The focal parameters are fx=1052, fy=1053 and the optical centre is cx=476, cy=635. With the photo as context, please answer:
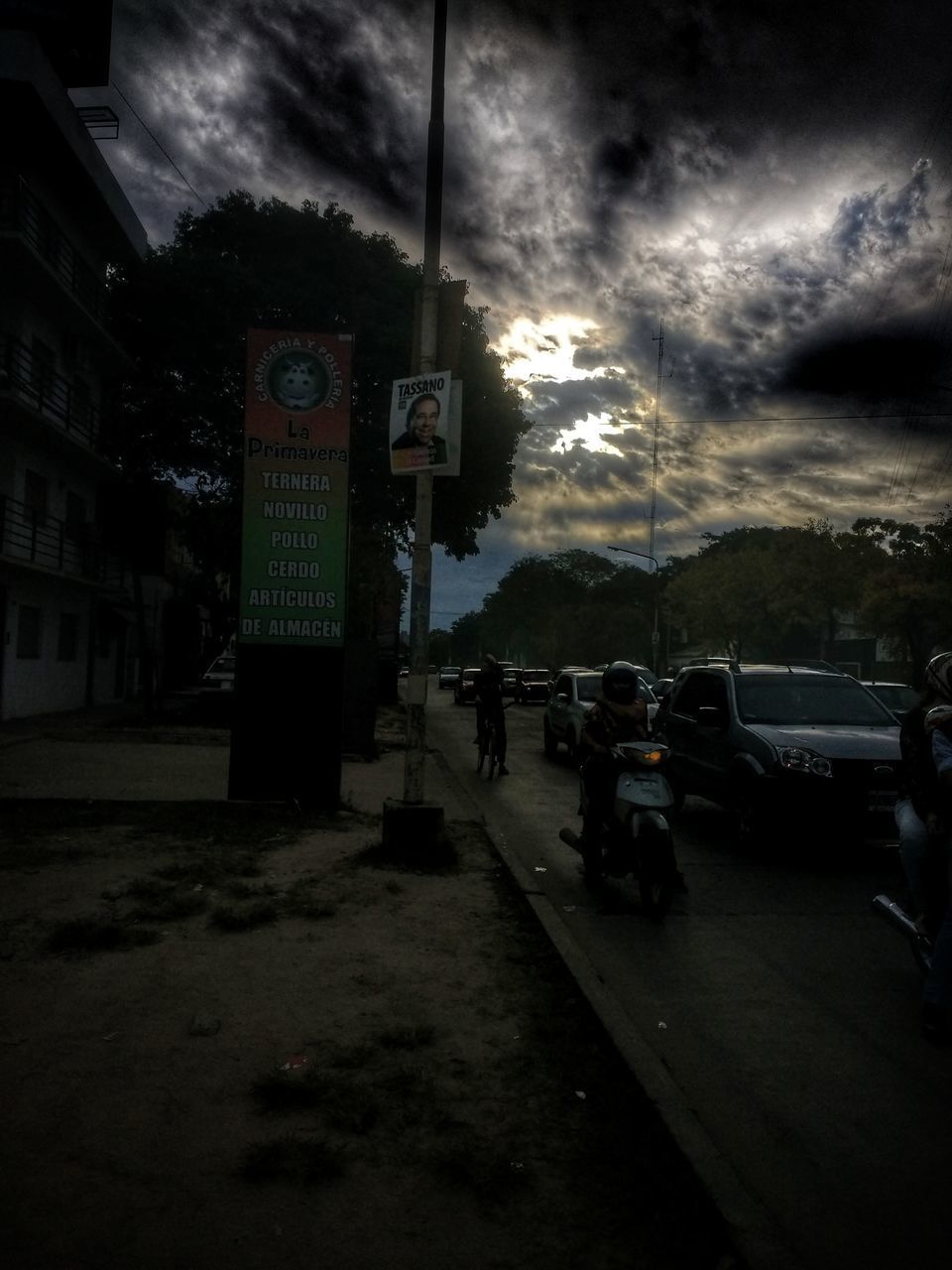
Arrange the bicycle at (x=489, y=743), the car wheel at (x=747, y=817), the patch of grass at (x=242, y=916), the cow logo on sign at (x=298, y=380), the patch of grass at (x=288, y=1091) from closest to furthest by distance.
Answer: the patch of grass at (x=288, y=1091) → the patch of grass at (x=242, y=916) → the car wheel at (x=747, y=817) → the cow logo on sign at (x=298, y=380) → the bicycle at (x=489, y=743)

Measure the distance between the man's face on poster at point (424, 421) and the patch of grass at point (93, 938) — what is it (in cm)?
431

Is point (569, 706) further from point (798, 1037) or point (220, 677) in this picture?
point (798, 1037)

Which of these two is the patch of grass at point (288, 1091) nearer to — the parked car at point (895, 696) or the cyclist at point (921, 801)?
the cyclist at point (921, 801)

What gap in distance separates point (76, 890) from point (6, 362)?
66.8ft

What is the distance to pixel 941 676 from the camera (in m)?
4.86

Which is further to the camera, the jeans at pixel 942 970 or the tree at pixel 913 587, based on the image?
the tree at pixel 913 587

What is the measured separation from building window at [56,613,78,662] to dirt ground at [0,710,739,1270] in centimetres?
2411

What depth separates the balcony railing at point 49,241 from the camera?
952 inches

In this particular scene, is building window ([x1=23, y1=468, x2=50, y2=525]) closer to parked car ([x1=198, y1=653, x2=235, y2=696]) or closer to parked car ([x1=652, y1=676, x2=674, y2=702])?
parked car ([x1=198, y1=653, x2=235, y2=696])

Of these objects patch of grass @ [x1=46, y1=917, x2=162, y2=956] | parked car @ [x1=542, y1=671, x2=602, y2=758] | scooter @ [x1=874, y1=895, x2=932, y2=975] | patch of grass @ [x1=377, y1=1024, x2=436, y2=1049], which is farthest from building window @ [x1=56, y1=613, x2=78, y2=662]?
scooter @ [x1=874, y1=895, x2=932, y2=975]

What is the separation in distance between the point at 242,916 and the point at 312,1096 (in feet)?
8.99

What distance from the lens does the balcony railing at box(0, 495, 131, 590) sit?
24.7 meters

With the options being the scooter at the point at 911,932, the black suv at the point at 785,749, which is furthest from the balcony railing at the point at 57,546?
the scooter at the point at 911,932

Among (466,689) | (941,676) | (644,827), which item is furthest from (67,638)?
(941,676)
